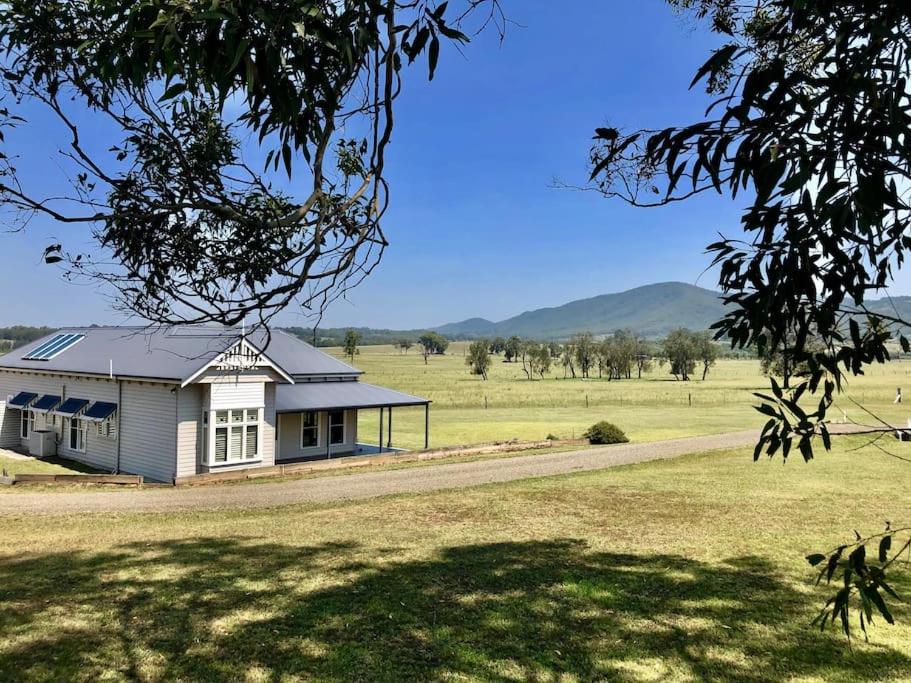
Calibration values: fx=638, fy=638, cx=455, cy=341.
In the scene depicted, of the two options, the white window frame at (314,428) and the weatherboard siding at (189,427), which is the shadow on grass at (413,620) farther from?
the white window frame at (314,428)

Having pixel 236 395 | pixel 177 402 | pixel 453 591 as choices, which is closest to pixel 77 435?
pixel 177 402

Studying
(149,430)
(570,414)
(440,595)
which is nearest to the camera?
(440,595)

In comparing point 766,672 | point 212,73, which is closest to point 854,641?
point 766,672

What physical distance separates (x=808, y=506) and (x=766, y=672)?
358 inches

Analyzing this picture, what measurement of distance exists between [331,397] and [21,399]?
43.0ft

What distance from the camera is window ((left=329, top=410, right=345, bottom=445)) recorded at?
2552 centimetres

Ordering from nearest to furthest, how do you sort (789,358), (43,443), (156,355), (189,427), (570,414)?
1. (789,358)
2. (189,427)
3. (156,355)
4. (43,443)
5. (570,414)

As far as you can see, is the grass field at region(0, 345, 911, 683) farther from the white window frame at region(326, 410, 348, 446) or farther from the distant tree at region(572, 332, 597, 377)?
the distant tree at region(572, 332, 597, 377)

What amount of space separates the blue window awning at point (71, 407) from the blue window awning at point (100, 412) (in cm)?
82

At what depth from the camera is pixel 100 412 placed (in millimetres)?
22219

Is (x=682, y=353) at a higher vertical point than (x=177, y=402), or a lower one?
higher

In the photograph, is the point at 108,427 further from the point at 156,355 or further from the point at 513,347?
the point at 513,347

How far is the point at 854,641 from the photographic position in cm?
588

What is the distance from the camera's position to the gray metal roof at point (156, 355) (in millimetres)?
20875
